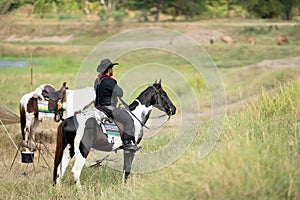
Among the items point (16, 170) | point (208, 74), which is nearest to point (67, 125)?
point (16, 170)

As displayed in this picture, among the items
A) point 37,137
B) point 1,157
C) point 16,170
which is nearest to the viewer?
point 16,170

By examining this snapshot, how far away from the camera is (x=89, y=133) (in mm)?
10016

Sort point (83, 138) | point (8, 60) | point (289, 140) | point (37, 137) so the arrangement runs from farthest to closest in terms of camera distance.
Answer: point (8, 60) → point (37, 137) → point (83, 138) → point (289, 140)

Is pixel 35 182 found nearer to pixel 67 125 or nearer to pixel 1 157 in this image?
pixel 67 125

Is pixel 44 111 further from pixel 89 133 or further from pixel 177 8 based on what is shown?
pixel 177 8

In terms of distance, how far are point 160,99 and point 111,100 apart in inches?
34.4

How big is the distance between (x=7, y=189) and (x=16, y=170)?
210cm

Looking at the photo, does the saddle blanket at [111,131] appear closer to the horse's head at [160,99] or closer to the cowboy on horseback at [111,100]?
the cowboy on horseback at [111,100]

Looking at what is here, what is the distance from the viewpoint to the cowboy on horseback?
32.2 ft

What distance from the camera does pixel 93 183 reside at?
34.1 feet

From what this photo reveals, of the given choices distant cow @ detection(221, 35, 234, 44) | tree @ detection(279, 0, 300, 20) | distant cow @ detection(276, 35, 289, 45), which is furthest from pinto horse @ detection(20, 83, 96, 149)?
tree @ detection(279, 0, 300, 20)

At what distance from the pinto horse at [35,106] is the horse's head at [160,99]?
3.56m

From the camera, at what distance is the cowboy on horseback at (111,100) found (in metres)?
9.83

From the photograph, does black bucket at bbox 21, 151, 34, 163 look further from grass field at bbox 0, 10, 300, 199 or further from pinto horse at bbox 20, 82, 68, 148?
pinto horse at bbox 20, 82, 68, 148
